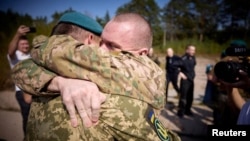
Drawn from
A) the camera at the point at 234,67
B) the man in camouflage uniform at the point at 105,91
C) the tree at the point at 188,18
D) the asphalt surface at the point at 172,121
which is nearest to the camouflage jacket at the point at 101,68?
the man in camouflage uniform at the point at 105,91

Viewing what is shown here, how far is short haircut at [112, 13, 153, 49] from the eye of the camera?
0.87 metres

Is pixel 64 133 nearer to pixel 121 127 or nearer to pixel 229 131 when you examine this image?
pixel 121 127

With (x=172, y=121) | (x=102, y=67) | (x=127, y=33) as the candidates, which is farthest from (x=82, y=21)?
(x=172, y=121)

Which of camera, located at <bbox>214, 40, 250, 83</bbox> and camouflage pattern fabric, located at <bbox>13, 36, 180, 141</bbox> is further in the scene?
camera, located at <bbox>214, 40, 250, 83</bbox>

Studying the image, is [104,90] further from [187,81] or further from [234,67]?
[187,81]

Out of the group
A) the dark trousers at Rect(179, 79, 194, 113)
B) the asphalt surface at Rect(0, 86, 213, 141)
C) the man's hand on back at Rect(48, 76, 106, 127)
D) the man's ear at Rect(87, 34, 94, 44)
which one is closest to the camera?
the man's hand on back at Rect(48, 76, 106, 127)

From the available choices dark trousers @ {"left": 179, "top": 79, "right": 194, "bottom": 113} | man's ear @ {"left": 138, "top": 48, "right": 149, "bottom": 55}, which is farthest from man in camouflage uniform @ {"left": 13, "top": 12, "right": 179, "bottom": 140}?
dark trousers @ {"left": 179, "top": 79, "right": 194, "bottom": 113}

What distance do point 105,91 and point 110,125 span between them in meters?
0.11

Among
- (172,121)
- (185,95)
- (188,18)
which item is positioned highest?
(188,18)

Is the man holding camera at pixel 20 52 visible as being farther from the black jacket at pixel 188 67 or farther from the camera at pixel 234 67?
the black jacket at pixel 188 67

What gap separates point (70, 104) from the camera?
27.9 inches

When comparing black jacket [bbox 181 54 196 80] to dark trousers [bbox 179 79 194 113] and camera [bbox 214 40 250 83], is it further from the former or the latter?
camera [bbox 214 40 250 83]

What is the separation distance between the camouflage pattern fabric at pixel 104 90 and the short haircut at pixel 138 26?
13cm

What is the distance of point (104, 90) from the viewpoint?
0.71 m
